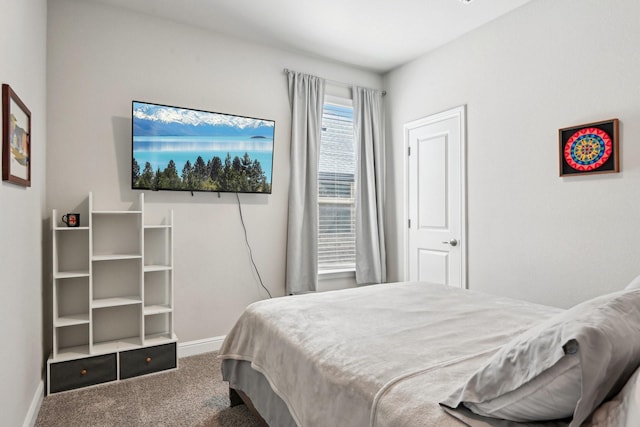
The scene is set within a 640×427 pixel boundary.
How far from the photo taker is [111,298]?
292 cm

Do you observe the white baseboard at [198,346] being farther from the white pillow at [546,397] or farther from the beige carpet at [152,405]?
the white pillow at [546,397]

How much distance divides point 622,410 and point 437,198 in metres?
3.10

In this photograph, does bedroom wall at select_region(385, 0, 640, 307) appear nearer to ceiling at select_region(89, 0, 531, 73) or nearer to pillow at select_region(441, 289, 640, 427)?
ceiling at select_region(89, 0, 531, 73)

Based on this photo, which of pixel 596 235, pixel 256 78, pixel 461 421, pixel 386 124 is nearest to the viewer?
pixel 461 421

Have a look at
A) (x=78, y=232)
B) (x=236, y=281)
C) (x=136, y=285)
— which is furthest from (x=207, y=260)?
(x=78, y=232)

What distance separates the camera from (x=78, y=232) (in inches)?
111

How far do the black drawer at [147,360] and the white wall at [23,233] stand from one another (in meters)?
0.51

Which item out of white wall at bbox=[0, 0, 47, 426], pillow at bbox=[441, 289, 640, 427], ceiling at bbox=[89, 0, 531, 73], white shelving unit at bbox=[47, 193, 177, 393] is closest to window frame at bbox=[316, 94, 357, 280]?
ceiling at bbox=[89, 0, 531, 73]

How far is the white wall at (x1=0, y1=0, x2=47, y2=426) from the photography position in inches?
65.6

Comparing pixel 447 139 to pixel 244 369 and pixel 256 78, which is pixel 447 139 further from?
pixel 244 369

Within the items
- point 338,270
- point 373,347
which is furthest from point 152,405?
point 338,270

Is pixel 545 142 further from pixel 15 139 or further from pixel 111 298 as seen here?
pixel 111 298

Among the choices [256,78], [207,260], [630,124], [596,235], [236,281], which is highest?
[256,78]

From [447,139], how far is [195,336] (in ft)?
9.98
